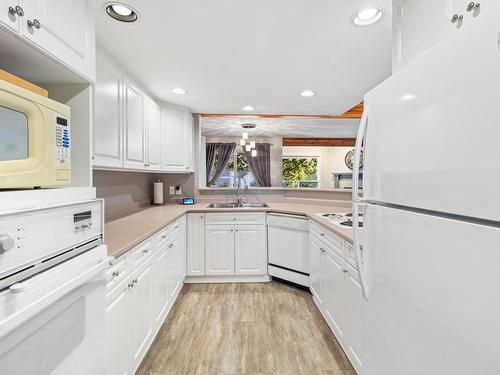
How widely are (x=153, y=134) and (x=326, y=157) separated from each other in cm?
636

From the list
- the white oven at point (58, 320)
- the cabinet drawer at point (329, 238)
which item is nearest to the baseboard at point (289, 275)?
the cabinet drawer at point (329, 238)

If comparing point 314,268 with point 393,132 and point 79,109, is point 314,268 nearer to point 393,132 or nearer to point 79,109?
point 393,132

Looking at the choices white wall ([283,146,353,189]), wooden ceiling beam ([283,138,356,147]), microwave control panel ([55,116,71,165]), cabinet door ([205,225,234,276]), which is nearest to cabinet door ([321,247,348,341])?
cabinet door ([205,225,234,276])

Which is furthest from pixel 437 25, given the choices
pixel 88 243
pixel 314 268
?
pixel 314 268

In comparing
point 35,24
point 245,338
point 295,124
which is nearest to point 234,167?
point 295,124

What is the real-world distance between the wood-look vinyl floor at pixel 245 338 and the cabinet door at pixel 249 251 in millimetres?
330

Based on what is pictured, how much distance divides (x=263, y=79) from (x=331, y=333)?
2.26 meters

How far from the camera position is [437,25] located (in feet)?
3.26

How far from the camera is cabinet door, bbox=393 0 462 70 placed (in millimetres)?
936

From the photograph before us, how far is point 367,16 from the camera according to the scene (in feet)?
5.02

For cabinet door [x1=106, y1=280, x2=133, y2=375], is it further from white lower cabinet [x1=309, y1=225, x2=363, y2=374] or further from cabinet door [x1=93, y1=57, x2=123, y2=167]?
Result: white lower cabinet [x1=309, y1=225, x2=363, y2=374]

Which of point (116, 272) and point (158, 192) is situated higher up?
point (158, 192)

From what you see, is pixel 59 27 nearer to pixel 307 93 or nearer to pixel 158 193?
pixel 307 93

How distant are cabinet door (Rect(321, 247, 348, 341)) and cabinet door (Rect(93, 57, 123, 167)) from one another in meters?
1.76
